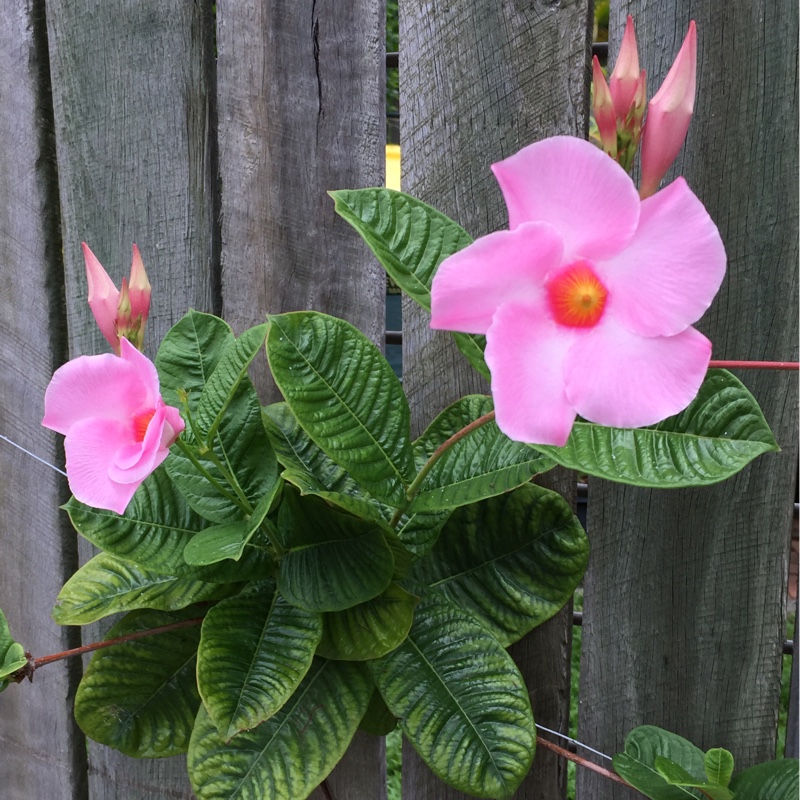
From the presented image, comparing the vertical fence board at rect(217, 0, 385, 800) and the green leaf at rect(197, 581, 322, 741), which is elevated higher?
the vertical fence board at rect(217, 0, 385, 800)

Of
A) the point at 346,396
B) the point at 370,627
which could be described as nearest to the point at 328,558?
the point at 370,627

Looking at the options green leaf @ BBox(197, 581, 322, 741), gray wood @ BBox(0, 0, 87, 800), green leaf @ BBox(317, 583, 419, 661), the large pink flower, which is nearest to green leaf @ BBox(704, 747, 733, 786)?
green leaf @ BBox(317, 583, 419, 661)

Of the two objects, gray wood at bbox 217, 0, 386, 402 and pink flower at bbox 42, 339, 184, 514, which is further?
gray wood at bbox 217, 0, 386, 402

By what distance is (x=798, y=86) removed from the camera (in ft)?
Result: 3.16

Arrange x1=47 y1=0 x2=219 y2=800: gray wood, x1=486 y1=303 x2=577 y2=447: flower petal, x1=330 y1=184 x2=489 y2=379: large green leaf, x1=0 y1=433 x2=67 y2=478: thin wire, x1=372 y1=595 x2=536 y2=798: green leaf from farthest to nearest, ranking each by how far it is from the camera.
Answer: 1. x1=0 y1=433 x2=67 y2=478: thin wire
2. x1=47 y1=0 x2=219 y2=800: gray wood
3. x1=372 y1=595 x2=536 y2=798: green leaf
4. x1=330 y1=184 x2=489 y2=379: large green leaf
5. x1=486 y1=303 x2=577 y2=447: flower petal

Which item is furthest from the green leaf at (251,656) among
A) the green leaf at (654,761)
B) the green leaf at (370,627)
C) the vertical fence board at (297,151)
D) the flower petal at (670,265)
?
the flower petal at (670,265)

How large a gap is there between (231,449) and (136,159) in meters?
0.56

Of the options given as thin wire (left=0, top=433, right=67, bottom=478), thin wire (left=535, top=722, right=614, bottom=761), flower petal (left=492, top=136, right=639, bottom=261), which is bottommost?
thin wire (left=535, top=722, right=614, bottom=761)

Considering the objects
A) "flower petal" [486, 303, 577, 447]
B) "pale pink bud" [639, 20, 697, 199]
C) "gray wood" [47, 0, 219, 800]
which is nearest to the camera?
"flower petal" [486, 303, 577, 447]

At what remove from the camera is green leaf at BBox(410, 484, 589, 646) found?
3.28 ft

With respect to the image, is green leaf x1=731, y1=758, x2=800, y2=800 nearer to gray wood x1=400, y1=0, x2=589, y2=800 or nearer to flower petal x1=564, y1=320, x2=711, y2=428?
gray wood x1=400, y1=0, x2=589, y2=800

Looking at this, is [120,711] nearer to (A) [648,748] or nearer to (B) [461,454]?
(B) [461,454]

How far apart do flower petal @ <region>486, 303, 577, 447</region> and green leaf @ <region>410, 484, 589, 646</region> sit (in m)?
0.48

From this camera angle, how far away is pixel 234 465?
98cm
